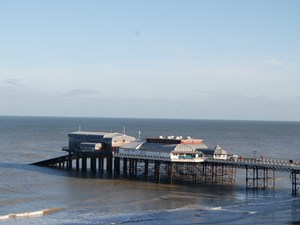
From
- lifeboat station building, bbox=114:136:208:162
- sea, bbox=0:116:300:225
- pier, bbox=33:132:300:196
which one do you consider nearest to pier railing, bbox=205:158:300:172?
pier, bbox=33:132:300:196

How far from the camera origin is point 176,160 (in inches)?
2766

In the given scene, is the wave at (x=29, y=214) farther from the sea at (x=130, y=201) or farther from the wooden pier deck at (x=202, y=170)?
the wooden pier deck at (x=202, y=170)

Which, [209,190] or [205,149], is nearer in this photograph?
[209,190]

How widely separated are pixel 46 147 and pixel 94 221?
84.0 metres

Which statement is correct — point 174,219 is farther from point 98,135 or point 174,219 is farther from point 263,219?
point 98,135

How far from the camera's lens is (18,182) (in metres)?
70.2

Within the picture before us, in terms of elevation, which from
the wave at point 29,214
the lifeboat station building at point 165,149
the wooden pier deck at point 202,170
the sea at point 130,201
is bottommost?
the wave at point 29,214

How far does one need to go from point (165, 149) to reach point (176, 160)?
234 cm

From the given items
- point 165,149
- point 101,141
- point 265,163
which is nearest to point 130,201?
point 165,149

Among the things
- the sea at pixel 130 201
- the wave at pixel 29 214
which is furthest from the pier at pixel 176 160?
the wave at pixel 29 214

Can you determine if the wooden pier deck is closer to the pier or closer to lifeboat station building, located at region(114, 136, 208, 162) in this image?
the pier

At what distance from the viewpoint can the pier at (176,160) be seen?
68.2 metres

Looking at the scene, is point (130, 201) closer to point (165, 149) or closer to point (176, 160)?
→ point (176, 160)

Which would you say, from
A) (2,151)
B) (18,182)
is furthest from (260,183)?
(2,151)
